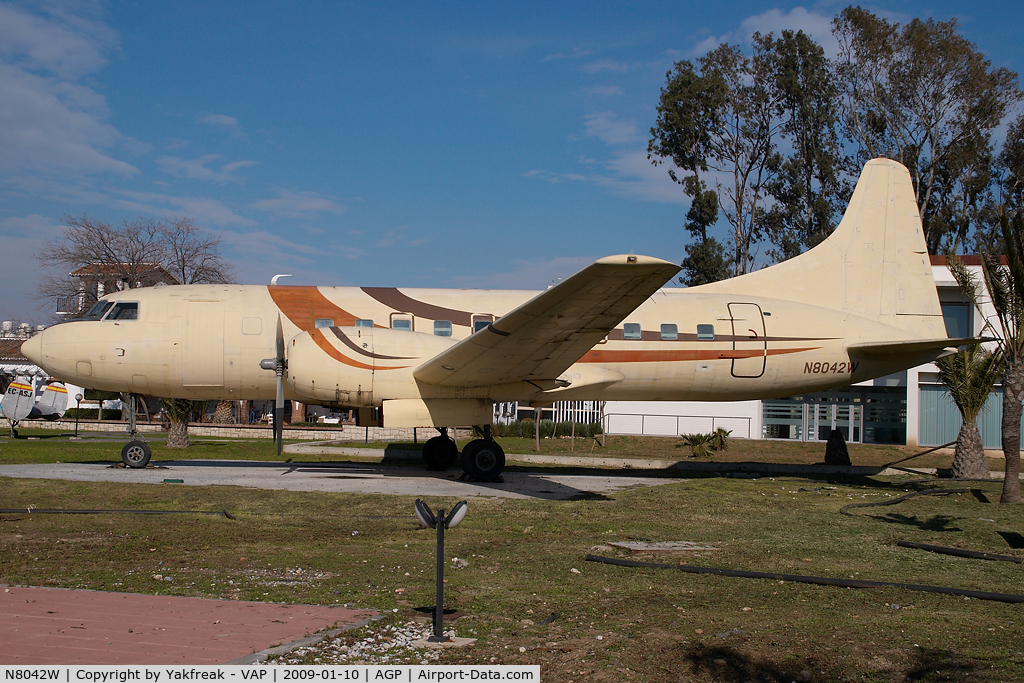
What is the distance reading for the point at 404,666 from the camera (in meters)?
4.93

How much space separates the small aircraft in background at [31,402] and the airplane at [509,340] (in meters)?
15.8

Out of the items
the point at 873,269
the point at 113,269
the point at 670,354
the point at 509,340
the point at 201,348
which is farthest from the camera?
the point at 113,269

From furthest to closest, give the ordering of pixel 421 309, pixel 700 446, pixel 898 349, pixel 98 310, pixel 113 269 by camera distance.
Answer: pixel 113 269
pixel 700 446
pixel 898 349
pixel 421 309
pixel 98 310

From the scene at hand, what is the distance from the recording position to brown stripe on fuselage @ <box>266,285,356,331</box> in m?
16.5

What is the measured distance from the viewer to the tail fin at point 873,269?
61.5ft

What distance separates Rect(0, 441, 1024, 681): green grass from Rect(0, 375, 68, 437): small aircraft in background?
18358mm

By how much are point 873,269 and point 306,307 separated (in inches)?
532

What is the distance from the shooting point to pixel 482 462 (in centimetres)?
1598

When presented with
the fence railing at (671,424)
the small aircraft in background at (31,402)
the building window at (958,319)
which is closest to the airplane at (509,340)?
the building window at (958,319)

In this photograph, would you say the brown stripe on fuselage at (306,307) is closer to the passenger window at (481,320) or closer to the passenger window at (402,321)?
the passenger window at (402,321)

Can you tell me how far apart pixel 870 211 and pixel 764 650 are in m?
16.4

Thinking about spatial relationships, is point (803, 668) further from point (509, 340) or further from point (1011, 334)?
point (1011, 334)

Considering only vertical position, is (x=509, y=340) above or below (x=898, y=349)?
below

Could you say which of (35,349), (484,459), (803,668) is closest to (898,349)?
(484,459)
